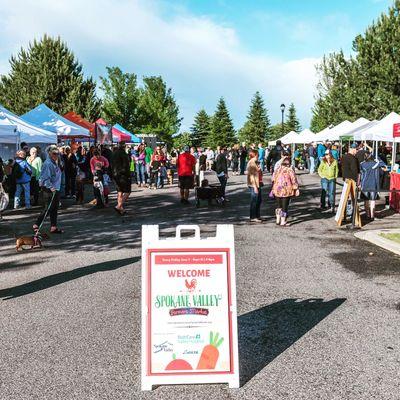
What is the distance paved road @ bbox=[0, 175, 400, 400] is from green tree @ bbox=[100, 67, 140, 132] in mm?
49869

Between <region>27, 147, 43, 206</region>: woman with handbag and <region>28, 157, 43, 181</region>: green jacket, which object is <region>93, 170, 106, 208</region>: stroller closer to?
<region>28, 157, 43, 181</region>: green jacket

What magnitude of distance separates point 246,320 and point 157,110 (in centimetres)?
5836

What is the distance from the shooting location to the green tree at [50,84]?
53.0m

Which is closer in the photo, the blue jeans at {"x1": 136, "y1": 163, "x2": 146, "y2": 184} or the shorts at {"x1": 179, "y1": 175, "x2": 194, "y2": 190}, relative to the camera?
the shorts at {"x1": 179, "y1": 175, "x2": 194, "y2": 190}

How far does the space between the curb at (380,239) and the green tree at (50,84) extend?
45477 millimetres

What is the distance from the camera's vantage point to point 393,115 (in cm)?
2122

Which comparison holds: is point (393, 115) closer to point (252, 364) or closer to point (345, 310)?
point (345, 310)

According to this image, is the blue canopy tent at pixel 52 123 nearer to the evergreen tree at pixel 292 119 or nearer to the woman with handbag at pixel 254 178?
the woman with handbag at pixel 254 178

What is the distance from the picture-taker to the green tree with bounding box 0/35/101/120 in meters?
53.0

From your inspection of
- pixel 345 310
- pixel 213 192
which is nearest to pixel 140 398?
pixel 345 310

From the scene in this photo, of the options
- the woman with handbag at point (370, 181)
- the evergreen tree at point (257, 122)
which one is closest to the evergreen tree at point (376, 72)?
the woman with handbag at point (370, 181)

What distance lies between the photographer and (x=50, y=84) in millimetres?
53500

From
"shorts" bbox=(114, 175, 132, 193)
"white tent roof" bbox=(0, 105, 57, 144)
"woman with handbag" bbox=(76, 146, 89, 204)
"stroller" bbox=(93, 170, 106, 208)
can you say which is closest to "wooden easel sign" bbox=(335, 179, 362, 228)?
"shorts" bbox=(114, 175, 132, 193)

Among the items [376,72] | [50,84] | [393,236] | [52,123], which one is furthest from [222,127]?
[393,236]
